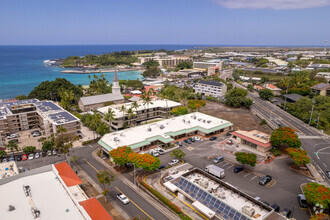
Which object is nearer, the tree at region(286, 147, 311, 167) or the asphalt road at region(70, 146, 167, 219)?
the asphalt road at region(70, 146, 167, 219)

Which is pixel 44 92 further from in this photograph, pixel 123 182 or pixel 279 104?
pixel 279 104

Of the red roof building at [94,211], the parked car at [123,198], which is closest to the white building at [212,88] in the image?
the parked car at [123,198]

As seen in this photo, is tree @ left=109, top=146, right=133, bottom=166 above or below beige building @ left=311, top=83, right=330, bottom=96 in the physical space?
below

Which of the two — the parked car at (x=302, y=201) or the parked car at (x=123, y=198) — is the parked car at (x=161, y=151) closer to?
the parked car at (x=123, y=198)

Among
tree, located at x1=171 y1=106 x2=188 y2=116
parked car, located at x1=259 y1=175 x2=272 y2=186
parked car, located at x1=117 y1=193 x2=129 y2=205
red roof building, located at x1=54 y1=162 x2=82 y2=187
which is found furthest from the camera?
tree, located at x1=171 y1=106 x2=188 y2=116

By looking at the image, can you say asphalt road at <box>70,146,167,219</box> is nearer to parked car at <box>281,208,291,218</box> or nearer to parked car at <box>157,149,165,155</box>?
parked car at <box>157,149,165,155</box>

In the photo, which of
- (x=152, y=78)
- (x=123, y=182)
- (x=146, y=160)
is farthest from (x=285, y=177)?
(x=152, y=78)

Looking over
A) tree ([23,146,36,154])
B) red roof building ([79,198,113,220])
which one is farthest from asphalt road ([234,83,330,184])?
tree ([23,146,36,154])
